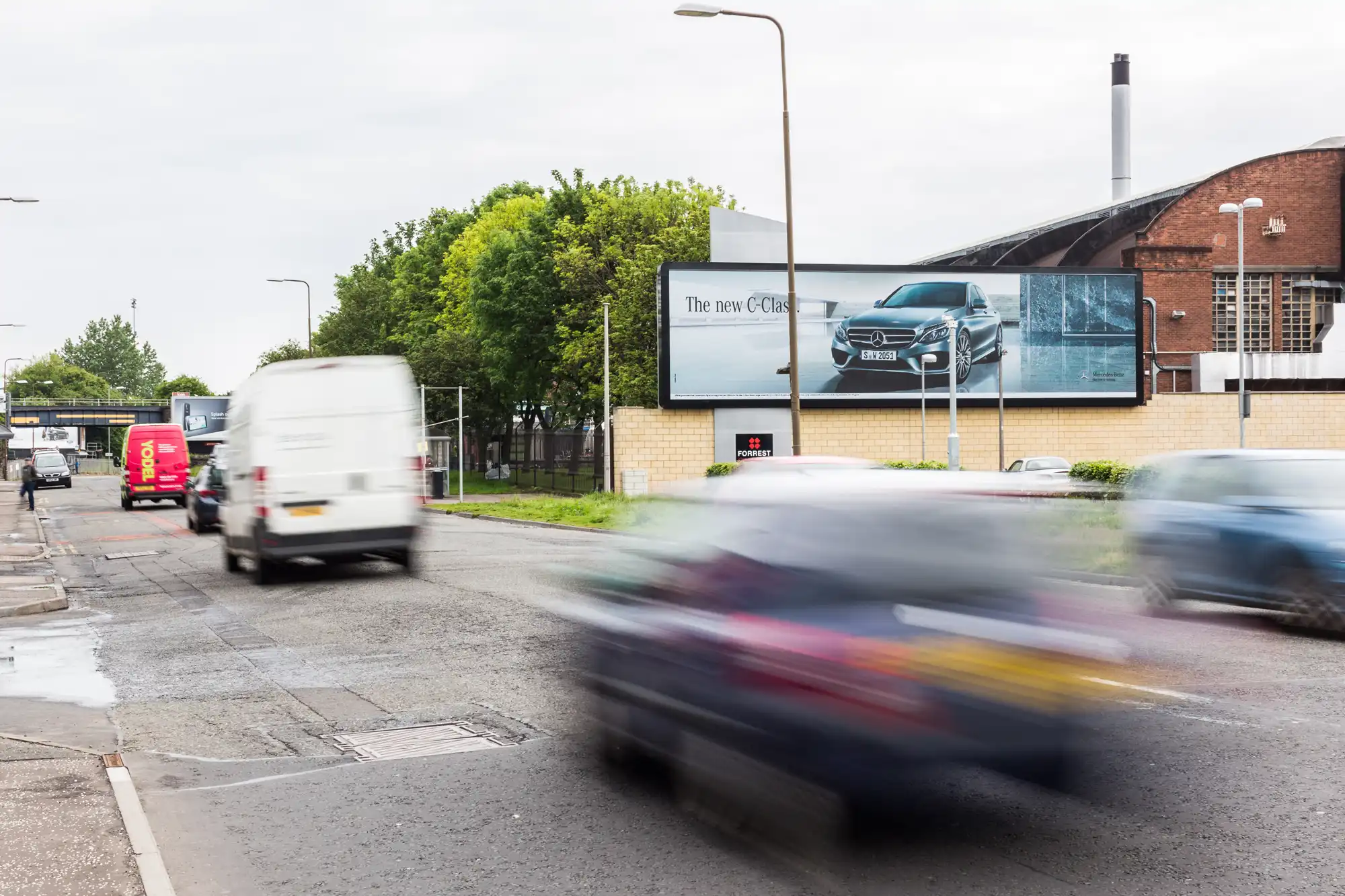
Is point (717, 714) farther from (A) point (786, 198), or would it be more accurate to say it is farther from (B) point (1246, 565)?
(A) point (786, 198)

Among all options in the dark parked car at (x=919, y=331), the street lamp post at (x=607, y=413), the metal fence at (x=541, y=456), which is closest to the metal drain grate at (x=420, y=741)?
the street lamp post at (x=607, y=413)

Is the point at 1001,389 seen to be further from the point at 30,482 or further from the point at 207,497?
the point at 30,482

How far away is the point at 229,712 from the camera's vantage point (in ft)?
28.7

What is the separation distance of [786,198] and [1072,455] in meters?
24.3

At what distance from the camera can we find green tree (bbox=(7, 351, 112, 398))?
174m

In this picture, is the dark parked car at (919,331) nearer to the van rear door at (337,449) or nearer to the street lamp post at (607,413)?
the street lamp post at (607,413)

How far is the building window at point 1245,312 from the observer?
55.3 metres

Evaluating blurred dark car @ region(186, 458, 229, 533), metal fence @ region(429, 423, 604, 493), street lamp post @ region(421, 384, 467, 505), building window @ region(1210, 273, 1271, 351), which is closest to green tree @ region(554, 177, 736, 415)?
metal fence @ region(429, 423, 604, 493)

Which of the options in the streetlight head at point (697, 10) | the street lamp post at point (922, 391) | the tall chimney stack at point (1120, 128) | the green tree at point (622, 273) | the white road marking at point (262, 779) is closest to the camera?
the white road marking at point (262, 779)

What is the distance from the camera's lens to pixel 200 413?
60281 mm

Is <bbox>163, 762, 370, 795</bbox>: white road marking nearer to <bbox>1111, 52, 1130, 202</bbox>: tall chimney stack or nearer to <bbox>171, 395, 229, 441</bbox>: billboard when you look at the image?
<bbox>171, 395, 229, 441</bbox>: billboard

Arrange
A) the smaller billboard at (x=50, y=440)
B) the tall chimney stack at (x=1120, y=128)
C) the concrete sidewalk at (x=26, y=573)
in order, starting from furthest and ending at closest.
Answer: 1. the smaller billboard at (x=50, y=440)
2. the tall chimney stack at (x=1120, y=128)
3. the concrete sidewalk at (x=26, y=573)

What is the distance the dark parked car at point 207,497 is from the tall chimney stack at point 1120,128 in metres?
54.9

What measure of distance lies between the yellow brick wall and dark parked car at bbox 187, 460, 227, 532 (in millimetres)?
17020
